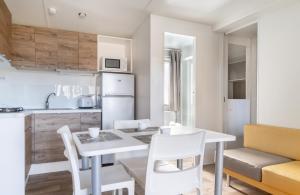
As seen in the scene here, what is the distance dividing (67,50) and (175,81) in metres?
2.53

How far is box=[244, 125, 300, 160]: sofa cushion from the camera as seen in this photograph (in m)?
2.21

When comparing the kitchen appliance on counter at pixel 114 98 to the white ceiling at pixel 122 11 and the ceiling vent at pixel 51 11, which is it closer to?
the white ceiling at pixel 122 11

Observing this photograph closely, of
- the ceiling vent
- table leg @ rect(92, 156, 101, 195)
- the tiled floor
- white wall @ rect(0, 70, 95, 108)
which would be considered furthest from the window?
table leg @ rect(92, 156, 101, 195)

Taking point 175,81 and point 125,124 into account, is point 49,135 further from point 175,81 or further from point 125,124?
point 175,81

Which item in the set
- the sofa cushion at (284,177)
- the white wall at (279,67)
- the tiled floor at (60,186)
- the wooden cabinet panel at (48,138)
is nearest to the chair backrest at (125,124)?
the tiled floor at (60,186)

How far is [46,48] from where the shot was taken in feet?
10.1

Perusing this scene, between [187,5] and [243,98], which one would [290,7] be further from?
[243,98]

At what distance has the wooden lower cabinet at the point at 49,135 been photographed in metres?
2.86

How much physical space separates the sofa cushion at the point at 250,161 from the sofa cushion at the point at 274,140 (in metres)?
0.10

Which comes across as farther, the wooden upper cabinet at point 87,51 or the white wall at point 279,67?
the wooden upper cabinet at point 87,51

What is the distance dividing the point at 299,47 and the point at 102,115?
2.91 m

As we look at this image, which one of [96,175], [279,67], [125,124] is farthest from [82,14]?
[279,67]

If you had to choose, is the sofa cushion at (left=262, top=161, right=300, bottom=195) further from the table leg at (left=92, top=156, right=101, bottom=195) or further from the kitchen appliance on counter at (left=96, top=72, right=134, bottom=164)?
the kitchen appliance on counter at (left=96, top=72, right=134, bottom=164)

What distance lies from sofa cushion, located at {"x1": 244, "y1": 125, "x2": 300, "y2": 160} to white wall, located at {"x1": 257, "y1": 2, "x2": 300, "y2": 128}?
21cm
